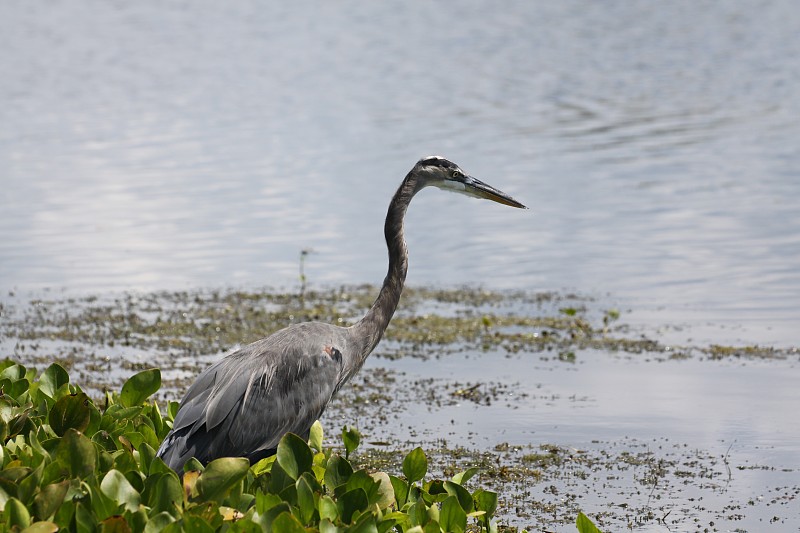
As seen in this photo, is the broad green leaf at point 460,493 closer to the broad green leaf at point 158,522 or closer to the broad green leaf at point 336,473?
the broad green leaf at point 336,473

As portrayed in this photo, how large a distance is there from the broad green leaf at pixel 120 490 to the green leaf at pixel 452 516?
102 cm

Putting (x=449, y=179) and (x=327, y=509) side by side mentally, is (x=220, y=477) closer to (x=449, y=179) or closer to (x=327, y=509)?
(x=327, y=509)

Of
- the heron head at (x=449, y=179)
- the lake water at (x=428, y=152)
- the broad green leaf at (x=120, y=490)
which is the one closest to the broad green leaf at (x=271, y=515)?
the broad green leaf at (x=120, y=490)

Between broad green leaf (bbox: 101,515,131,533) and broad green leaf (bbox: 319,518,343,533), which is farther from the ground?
broad green leaf (bbox: 101,515,131,533)

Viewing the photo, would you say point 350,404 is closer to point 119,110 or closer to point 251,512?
point 251,512

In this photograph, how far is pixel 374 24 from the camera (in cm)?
3288

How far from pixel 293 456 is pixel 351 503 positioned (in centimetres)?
32

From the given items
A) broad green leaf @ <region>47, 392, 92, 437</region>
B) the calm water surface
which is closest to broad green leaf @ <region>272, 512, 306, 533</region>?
broad green leaf @ <region>47, 392, 92, 437</region>

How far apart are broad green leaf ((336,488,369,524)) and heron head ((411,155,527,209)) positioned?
260 centimetres

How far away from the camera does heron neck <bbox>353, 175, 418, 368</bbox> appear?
6.01 meters

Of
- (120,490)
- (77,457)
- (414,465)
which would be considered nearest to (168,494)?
(120,490)

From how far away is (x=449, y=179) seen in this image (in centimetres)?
639

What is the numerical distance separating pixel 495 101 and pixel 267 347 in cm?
1624

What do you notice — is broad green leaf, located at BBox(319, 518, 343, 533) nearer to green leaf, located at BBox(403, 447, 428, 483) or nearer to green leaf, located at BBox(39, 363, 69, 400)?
green leaf, located at BBox(403, 447, 428, 483)
